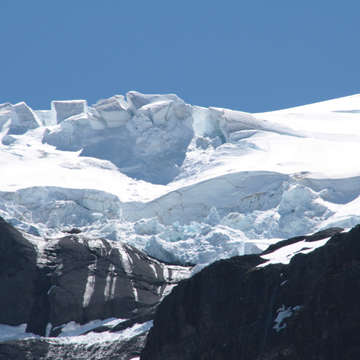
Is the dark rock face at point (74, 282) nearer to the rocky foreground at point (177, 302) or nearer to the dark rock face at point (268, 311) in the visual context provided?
the rocky foreground at point (177, 302)

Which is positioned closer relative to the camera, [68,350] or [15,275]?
[68,350]

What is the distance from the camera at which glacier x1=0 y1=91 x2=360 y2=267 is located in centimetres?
16100

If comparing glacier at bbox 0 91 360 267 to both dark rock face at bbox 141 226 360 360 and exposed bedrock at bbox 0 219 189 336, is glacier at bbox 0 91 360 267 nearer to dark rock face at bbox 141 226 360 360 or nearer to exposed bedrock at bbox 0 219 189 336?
exposed bedrock at bbox 0 219 189 336

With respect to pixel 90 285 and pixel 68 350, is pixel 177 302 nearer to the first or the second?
pixel 68 350

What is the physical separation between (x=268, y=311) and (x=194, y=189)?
9571 centimetres

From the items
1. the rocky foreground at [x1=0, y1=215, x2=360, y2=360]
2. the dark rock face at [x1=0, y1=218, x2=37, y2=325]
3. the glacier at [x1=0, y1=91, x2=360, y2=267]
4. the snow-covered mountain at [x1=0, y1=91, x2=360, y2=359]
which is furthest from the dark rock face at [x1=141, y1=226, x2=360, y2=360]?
the glacier at [x1=0, y1=91, x2=360, y2=267]

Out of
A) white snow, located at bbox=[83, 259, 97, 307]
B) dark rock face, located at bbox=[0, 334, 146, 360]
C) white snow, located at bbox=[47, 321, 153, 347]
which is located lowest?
dark rock face, located at bbox=[0, 334, 146, 360]

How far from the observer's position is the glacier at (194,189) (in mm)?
161000

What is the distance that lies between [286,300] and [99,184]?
4256 inches

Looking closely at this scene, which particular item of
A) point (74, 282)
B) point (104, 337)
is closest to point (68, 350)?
point (104, 337)

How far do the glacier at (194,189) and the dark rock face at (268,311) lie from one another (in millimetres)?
59318

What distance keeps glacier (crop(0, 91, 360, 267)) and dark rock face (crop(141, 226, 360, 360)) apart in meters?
59.3

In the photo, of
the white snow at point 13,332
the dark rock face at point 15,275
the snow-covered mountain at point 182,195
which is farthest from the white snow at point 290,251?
A: the dark rock face at point 15,275

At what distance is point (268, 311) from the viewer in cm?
7844
